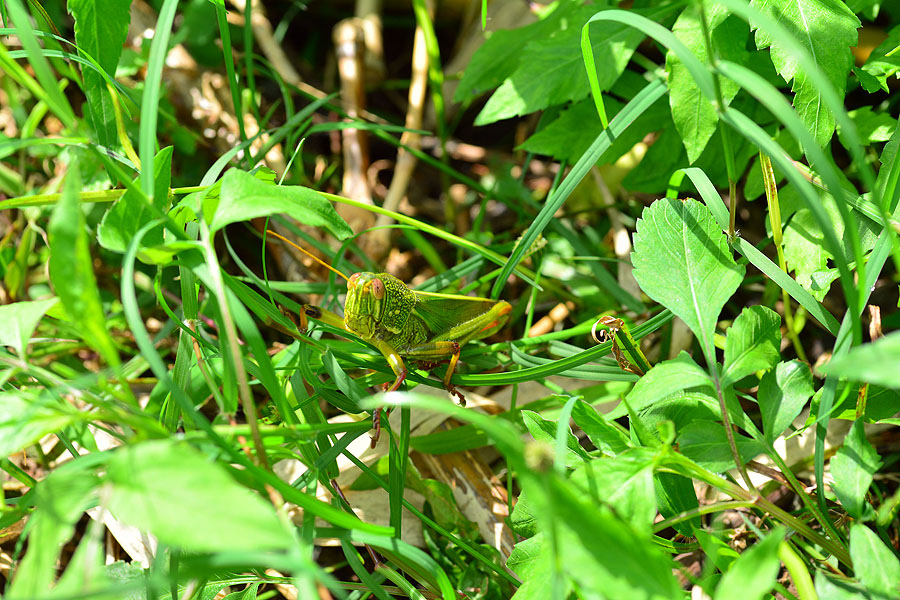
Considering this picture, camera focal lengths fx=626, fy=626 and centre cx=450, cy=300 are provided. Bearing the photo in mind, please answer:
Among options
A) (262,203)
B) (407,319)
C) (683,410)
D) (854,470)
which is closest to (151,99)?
(262,203)

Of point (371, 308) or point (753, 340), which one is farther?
point (371, 308)

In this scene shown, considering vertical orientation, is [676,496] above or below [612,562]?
below

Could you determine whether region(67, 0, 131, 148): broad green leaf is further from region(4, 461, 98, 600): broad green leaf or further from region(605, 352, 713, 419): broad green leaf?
region(605, 352, 713, 419): broad green leaf

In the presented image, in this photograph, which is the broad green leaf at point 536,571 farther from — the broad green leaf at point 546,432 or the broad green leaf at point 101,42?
the broad green leaf at point 101,42

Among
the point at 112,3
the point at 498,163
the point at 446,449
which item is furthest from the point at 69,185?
the point at 498,163

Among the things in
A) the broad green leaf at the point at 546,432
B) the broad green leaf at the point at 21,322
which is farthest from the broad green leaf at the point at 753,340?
the broad green leaf at the point at 21,322

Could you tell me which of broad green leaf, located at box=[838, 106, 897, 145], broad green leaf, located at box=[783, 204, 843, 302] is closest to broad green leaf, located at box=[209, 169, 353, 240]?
broad green leaf, located at box=[783, 204, 843, 302]

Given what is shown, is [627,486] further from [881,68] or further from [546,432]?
[881,68]
